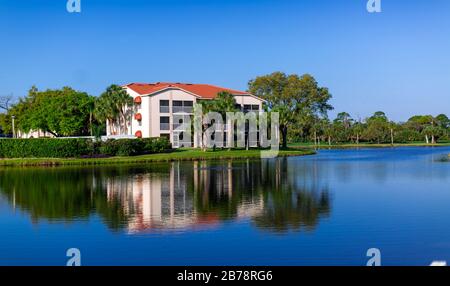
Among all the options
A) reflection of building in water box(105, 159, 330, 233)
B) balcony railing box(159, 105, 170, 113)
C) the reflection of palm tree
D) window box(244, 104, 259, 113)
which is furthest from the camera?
window box(244, 104, 259, 113)

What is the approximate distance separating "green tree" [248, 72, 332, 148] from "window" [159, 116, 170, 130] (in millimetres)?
33700

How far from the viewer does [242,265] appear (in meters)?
15.7

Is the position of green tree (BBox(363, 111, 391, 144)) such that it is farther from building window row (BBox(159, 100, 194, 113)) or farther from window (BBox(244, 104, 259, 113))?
building window row (BBox(159, 100, 194, 113))

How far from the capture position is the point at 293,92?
112125 mm

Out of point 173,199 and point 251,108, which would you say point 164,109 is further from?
point 173,199

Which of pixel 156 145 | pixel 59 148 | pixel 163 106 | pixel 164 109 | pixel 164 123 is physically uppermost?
pixel 163 106

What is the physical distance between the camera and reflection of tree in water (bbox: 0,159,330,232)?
75.8 ft

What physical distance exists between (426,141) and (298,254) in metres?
127

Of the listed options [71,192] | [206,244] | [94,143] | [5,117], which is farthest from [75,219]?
[5,117]

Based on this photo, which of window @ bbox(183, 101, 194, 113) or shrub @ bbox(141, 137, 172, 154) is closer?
shrub @ bbox(141, 137, 172, 154)

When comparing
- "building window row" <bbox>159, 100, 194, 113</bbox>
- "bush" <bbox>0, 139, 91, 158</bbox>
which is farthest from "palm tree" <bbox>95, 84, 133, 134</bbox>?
"bush" <bbox>0, 139, 91, 158</bbox>

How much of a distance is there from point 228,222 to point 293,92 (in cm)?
9165

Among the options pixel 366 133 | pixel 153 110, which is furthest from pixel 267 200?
pixel 366 133
